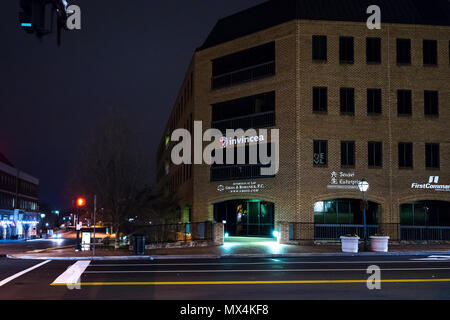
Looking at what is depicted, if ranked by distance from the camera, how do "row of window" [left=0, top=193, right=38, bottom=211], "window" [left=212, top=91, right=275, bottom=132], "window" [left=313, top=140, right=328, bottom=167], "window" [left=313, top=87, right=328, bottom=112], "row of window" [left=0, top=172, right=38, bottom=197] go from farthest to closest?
1. "row of window" [left=0, top=172, right=38, bottom=197]
2. "row of window" [left=0, top=193, right=38, bottom=211]
3. "window" [left=212, top=91, right=275, bottom=132]
4. "window" [left=313, top=87, right=328, bottom=112]
5. "window" [left=313, top=140, right=328, bottom=167]

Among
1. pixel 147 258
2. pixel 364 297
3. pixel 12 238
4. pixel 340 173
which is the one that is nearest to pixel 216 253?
pixel 147 258

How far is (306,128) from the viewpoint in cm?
3341

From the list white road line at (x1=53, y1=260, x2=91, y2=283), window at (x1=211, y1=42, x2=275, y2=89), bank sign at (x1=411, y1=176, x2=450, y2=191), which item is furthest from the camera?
window at (x1=211, y1=42, x2=275, y2=89)

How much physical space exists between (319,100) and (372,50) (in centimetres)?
487

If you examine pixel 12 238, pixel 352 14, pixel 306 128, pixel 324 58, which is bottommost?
pixel 12 238

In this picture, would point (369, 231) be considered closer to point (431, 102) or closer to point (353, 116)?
point (353, 116)

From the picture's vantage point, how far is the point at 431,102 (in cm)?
3475

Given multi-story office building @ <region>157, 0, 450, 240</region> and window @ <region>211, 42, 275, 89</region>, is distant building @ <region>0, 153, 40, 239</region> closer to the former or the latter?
window @ <region>211, 42, 275, 89</region>

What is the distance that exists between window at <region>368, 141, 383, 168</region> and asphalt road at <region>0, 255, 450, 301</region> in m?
15.2

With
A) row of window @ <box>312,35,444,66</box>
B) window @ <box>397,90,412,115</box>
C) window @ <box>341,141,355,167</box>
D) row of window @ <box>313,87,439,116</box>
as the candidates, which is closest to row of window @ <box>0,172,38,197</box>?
row of window @ <box>313,87,439,116</box>

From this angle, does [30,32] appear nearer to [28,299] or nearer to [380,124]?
[28,299]

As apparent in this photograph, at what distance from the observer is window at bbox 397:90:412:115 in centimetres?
3444
